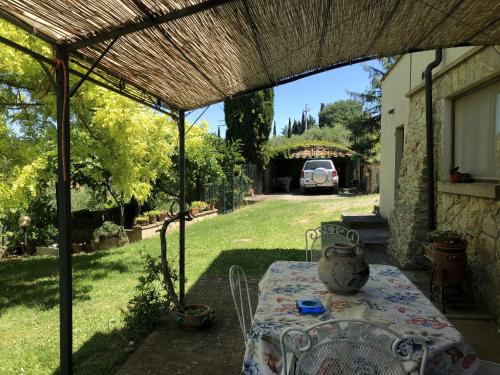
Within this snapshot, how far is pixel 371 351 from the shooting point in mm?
1755

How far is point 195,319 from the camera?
4.08m

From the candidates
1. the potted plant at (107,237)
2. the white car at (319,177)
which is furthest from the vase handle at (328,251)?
the white car at (319,177)

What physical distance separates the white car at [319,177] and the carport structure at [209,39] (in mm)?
14476

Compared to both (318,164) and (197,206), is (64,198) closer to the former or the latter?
(197,206)

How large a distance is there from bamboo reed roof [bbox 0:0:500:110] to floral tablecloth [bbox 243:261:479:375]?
6.25 feet

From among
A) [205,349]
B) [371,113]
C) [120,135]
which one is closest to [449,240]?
[205,349]

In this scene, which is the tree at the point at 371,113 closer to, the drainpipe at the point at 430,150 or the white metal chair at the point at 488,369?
the drainpipe at the point at 430,150

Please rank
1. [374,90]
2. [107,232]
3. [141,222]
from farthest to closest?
[374,90], [141,222], [107,232]

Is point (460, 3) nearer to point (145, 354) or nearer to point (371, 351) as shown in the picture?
point (371, 351)

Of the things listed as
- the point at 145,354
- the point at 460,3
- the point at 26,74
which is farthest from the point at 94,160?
the point at 460,3

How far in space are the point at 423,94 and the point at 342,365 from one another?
5477 mm

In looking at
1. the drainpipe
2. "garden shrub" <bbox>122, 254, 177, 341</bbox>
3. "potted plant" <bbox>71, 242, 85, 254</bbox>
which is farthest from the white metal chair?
"potted plant" <bbox>71, 242, 85, 254</bbox>

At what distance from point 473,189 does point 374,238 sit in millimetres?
3033

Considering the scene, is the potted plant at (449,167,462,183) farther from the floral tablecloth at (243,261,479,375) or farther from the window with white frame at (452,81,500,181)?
the floral tablecloth at (243,261,479,375)
